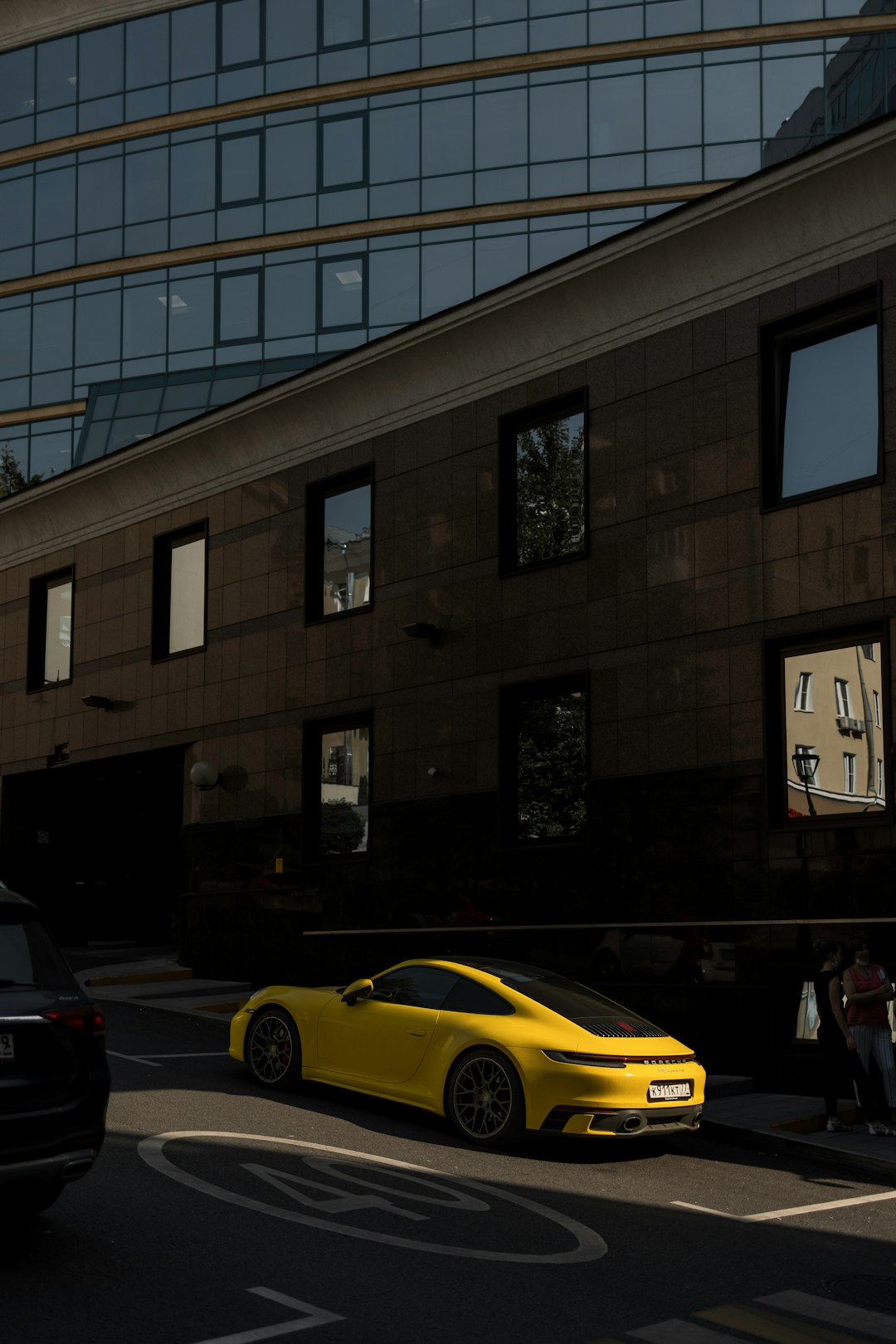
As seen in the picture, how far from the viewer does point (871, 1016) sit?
13.4 metres

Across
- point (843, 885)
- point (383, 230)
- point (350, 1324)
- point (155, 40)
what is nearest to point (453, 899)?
point (843, 885)

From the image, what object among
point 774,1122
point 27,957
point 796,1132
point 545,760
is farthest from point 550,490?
point 27,957

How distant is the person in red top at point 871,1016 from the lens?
43.6 feet

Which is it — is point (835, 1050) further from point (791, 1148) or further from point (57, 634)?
point (57, 634)

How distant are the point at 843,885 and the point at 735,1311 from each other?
838 cm

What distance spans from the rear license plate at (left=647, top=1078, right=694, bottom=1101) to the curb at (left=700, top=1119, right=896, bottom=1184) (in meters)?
1.26

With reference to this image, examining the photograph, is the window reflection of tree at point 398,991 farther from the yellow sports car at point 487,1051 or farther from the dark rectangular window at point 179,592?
the dark rectangular window at point 179,592

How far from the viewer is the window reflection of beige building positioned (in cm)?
1548

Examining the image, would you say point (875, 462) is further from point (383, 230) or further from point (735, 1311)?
point (383, 230)

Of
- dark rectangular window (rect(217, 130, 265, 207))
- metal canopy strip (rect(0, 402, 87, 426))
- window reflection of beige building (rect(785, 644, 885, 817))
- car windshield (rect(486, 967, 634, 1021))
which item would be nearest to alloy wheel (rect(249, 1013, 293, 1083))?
car windshield (rect(486, 967, 634, 1021))

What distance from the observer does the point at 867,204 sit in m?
16.1

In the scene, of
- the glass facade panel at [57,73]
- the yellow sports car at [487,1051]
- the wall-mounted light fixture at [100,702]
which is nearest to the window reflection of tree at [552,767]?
the yellow sports car at [487,1051]

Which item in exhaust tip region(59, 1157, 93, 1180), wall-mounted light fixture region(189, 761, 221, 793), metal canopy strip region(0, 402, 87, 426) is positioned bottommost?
exhaust tip region(59, 1157, 93, 1180)

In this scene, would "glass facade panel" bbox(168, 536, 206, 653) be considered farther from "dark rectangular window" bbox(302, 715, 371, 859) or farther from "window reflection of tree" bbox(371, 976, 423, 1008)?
"window reflection of tree" bbox(371, 976, 423, 1008)
